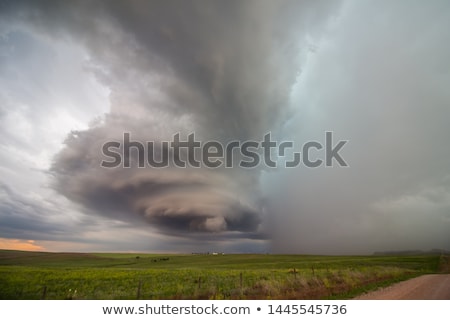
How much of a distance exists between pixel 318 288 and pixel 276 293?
322cm
